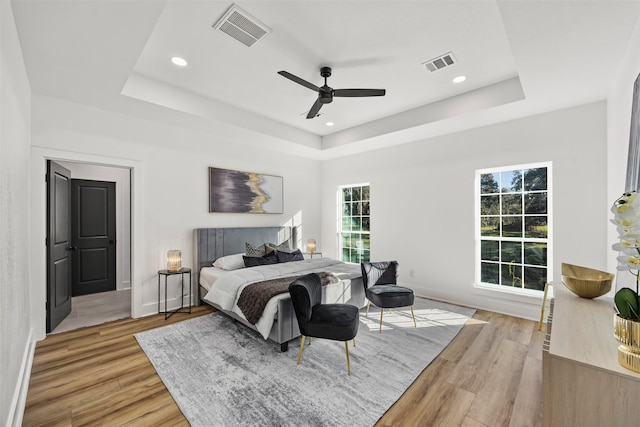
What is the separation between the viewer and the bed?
286cm

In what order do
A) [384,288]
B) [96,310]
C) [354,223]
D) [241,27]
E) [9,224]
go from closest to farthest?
[9,224] < [241,27] < [384,288] < [96,310] < [354,223]

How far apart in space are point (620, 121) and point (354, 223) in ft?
13.6

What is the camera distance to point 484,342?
3078mm

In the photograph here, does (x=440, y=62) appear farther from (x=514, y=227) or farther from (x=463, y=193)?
(x=514, y=227)

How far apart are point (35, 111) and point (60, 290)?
2.18 meters

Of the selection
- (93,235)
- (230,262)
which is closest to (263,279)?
(230,262)

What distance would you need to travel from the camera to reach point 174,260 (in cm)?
402

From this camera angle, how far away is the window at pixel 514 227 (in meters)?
3.81

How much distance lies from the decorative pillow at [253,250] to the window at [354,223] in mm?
2079

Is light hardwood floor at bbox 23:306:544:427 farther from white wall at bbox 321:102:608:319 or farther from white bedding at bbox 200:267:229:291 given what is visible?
white wall at bbox 321:102:608:319

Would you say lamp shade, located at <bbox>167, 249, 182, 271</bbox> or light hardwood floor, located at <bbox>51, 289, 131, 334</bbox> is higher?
lamp shade, located at <bbox>167, 249, 182, 271</bbox>

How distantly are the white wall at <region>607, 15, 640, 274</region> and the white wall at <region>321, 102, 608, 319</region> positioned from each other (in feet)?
0.78

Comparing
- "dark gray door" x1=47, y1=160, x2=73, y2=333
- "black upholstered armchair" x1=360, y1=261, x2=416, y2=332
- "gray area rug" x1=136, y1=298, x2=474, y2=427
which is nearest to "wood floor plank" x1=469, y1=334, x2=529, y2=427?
"gray area rug" x1=136, y1=298, x2=474, y2=427

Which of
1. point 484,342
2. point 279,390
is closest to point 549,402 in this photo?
point 279,390
